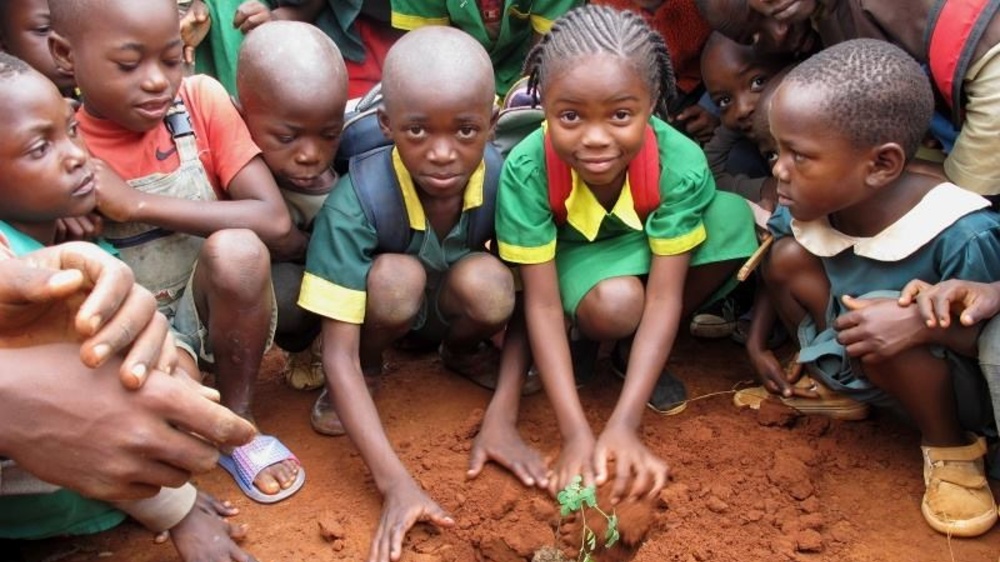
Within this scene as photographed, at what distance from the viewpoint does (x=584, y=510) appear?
248 centimetres

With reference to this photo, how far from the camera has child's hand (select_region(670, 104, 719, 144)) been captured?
353 centimetres

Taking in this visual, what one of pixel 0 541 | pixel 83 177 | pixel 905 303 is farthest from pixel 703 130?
pixel 0 541

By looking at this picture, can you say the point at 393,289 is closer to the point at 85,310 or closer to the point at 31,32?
the point at 85,310

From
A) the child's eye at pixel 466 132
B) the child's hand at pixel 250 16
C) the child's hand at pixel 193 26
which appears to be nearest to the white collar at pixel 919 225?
the child's eye at pixel 466 132

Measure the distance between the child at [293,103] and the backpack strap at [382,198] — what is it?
5.4 inches

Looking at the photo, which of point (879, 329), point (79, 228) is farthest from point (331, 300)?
point (879, 329)

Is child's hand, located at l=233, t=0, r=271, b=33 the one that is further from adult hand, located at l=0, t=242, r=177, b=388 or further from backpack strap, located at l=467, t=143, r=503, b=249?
adult hand, located at l=0, t=242, r=177, b=388

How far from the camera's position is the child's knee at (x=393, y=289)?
2703mm

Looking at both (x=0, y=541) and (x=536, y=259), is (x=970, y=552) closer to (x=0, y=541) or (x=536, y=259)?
(x=536, y=259)

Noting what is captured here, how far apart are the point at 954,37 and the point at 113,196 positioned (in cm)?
215

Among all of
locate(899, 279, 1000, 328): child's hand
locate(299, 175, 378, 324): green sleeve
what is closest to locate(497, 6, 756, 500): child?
locate(299, 175, 378, 324): green sleeve

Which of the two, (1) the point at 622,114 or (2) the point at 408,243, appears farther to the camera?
(2) the point at 408,243

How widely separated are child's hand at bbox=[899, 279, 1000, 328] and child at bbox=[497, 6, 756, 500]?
629 millimetres

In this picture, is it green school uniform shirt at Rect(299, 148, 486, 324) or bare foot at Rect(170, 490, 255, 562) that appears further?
green school uniform shirt at Rect(299, 148, 486, 324)
